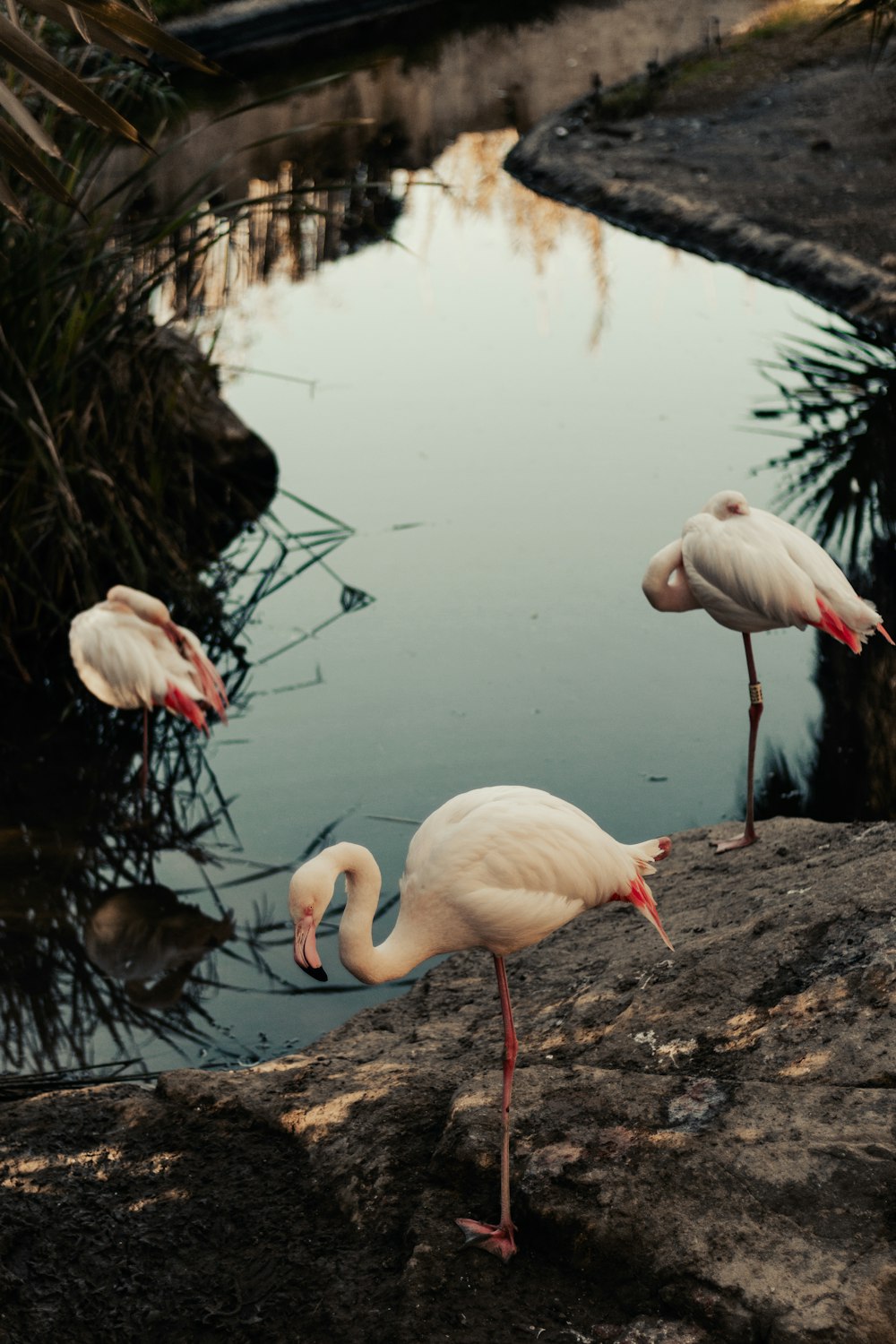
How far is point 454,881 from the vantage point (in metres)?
3.04

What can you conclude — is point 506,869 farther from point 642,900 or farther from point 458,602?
point 458,602

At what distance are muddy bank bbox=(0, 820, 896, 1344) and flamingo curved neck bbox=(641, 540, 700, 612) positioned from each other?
4.30ft

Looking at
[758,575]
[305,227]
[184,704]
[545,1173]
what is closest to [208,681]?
[184,704]

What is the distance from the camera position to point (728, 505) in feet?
15.5

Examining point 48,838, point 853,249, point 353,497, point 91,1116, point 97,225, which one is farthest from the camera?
point 853,249

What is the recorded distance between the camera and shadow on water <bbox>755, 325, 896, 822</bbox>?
543 cm

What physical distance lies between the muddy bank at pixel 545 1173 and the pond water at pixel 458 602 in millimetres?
913

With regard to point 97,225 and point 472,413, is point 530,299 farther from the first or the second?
point 97,225

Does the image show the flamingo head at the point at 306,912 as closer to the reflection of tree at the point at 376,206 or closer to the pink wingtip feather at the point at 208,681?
the pink wingtip feather at the point at 208,681

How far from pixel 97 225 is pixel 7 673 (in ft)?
6.35

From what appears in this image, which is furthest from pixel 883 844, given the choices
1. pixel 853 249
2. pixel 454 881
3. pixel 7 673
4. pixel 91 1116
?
pixel 853 249

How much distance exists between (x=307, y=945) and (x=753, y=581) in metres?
2.15

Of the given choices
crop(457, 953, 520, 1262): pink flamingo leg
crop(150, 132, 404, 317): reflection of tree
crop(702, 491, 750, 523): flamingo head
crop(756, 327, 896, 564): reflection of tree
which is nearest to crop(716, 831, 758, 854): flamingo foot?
crop(702, 491, 750, 523): flamingo head

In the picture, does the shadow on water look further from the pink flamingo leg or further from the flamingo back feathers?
the pink flamingo leg
